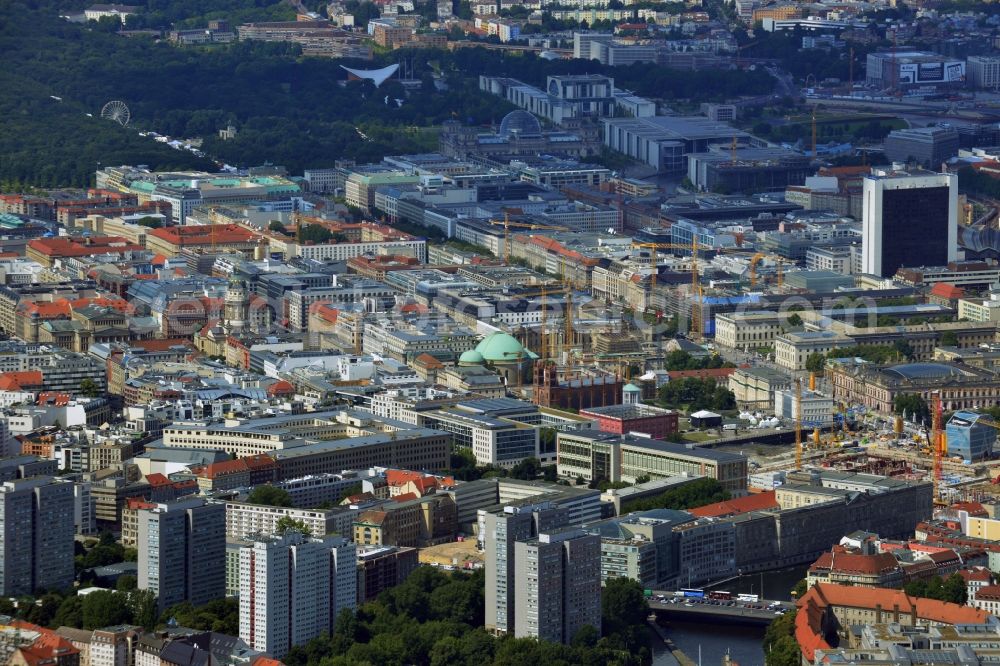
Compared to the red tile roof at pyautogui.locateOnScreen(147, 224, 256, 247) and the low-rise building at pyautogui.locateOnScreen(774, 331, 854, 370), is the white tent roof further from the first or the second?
the low-rise building at pyautogui.locateOnScreen(774, 331, 854, 370)

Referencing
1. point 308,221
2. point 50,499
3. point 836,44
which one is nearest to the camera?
point 50,499

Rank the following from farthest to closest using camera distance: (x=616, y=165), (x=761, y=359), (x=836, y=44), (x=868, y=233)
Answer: (x=836, y=44)
(x=616, y=165)
(x=868, y=233)
(x=761, y=359)

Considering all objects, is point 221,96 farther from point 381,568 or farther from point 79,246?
point 381,568

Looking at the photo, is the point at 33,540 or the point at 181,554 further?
the point at 33,540

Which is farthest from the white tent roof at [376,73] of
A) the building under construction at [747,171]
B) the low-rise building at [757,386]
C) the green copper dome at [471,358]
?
the low-rise building at [757,386]

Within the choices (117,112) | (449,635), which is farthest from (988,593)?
(117,112)

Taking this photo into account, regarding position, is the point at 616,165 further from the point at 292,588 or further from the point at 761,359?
the point at 292,588

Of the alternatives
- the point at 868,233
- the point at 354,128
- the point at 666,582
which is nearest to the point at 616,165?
the point at 354,128
